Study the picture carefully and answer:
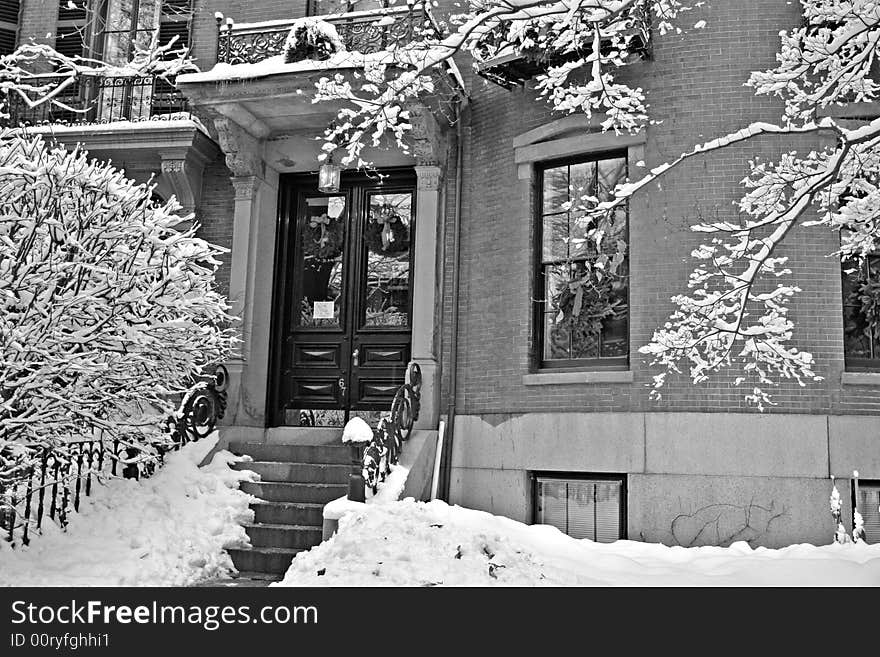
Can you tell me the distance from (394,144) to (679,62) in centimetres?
375

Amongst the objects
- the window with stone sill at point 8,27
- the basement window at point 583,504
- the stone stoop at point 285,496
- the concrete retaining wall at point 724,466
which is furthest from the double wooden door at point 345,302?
Result: the window with stone sill at point 8,27

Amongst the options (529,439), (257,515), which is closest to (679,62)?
(529,439)

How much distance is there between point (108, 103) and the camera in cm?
1285

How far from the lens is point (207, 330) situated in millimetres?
8891

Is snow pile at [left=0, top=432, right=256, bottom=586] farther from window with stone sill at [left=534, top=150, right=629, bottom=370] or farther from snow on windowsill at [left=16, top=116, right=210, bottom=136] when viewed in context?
snow on windowsill at [left=16, top=116, right=210, bottom=136]

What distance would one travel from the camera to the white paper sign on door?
12.1m

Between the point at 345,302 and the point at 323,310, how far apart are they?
14.9 inches

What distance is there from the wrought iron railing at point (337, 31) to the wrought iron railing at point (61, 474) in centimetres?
436

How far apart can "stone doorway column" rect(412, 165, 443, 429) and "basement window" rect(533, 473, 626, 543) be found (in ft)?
5.18

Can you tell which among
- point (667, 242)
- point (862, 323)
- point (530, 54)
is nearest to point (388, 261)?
point (530, 54)

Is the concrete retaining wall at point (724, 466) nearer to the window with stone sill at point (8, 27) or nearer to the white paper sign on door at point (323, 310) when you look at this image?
the white paper sign on door at point (323, 310)

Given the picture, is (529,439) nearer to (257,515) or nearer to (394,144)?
(257,515)

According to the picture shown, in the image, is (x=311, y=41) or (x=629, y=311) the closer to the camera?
(x=629, y=311)

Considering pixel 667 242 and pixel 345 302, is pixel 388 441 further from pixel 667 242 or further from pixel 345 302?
pixel 667 242
